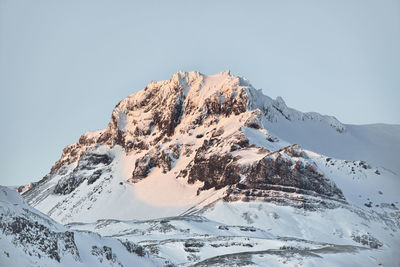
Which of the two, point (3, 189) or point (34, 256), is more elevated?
point (3, 189)

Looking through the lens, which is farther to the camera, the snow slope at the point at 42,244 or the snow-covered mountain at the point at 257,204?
the snow-covered mountain at the point at 257,204

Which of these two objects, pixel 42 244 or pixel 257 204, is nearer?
pixel 42 244

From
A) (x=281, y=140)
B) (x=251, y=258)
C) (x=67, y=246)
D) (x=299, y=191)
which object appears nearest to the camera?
(x=67, y=246)

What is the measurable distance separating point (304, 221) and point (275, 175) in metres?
21.3

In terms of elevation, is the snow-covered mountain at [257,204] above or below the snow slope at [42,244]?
above

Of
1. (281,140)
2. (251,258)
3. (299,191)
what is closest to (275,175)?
(299,191)

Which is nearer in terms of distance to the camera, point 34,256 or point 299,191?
point 34,256

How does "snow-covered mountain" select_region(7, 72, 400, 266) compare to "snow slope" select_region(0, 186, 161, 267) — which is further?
"snow-covered mountain" select_region(7, 72, 400, 266)

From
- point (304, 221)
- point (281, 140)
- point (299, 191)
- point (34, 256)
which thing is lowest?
point (34, 256)

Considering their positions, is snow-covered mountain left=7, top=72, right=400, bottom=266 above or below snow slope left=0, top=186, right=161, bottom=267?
above

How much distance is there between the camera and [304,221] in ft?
413

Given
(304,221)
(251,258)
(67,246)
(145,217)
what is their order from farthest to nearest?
1. (145,217)
2. (304,221)
3. (251,258)
4. (67,246)

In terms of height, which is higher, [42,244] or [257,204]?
[257,204]

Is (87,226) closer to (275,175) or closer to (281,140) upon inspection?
(275,175)
